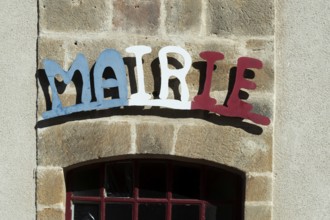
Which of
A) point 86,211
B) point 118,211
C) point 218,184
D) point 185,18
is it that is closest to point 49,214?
point 86,211

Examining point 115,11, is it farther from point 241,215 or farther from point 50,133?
point 241,215

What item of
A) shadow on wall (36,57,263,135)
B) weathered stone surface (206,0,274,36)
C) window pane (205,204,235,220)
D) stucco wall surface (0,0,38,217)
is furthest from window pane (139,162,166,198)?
weathered stone surface (206,0,274,36)

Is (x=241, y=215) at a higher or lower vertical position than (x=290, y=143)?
lower

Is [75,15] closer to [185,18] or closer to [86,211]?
[185,18]

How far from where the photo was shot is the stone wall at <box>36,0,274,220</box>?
5.25 m

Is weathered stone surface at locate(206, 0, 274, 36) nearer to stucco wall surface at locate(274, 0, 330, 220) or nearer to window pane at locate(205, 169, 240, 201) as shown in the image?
stucco wall surface at locate(274, 0, 330, 220)

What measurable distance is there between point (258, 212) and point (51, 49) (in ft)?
6.07

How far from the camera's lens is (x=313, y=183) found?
17.6ft

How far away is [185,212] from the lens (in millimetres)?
5484

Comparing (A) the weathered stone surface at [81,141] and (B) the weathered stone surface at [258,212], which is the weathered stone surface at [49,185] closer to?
(A) the weathered stone surface at [81,141]

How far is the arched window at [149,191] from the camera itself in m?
5.47

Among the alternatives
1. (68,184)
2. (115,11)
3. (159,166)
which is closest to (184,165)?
(159,166)

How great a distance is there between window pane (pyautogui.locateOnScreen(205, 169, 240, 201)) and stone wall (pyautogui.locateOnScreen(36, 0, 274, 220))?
9.6 inches

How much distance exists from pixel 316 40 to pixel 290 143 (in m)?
0.76
